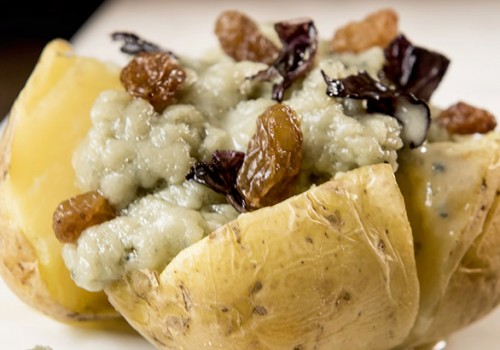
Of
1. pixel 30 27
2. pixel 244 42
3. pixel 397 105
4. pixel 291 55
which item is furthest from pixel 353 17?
pixel 397 105

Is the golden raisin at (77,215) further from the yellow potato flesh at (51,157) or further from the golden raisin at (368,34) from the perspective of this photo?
the golden raisin at (368,34)

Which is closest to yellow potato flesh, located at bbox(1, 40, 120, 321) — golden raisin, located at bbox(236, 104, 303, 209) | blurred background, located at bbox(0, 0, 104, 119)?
golden raisin, located at bbox(236, 104, 303, 209)

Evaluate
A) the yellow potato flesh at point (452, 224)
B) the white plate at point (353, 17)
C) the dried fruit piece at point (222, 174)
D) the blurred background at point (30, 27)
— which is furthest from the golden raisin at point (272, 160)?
the blurred background at point (30, 27)

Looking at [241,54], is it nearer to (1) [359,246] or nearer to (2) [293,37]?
(2) [293,37]

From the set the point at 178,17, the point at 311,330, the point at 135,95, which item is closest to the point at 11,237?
the point at 135,95

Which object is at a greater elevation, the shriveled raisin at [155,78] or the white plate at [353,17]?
the shriveled raisin at [155,78]

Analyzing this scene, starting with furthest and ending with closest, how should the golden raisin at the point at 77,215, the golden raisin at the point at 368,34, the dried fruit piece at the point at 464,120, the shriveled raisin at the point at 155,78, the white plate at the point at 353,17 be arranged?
1. the white plate at the point at 353,17
2. the golden raisin at the point at 368,34
3. the dried fruit piece at the point at 464,120
4. the shriveled raisin at the point at 155,78
5. the golden raisin at the point at 77,215
